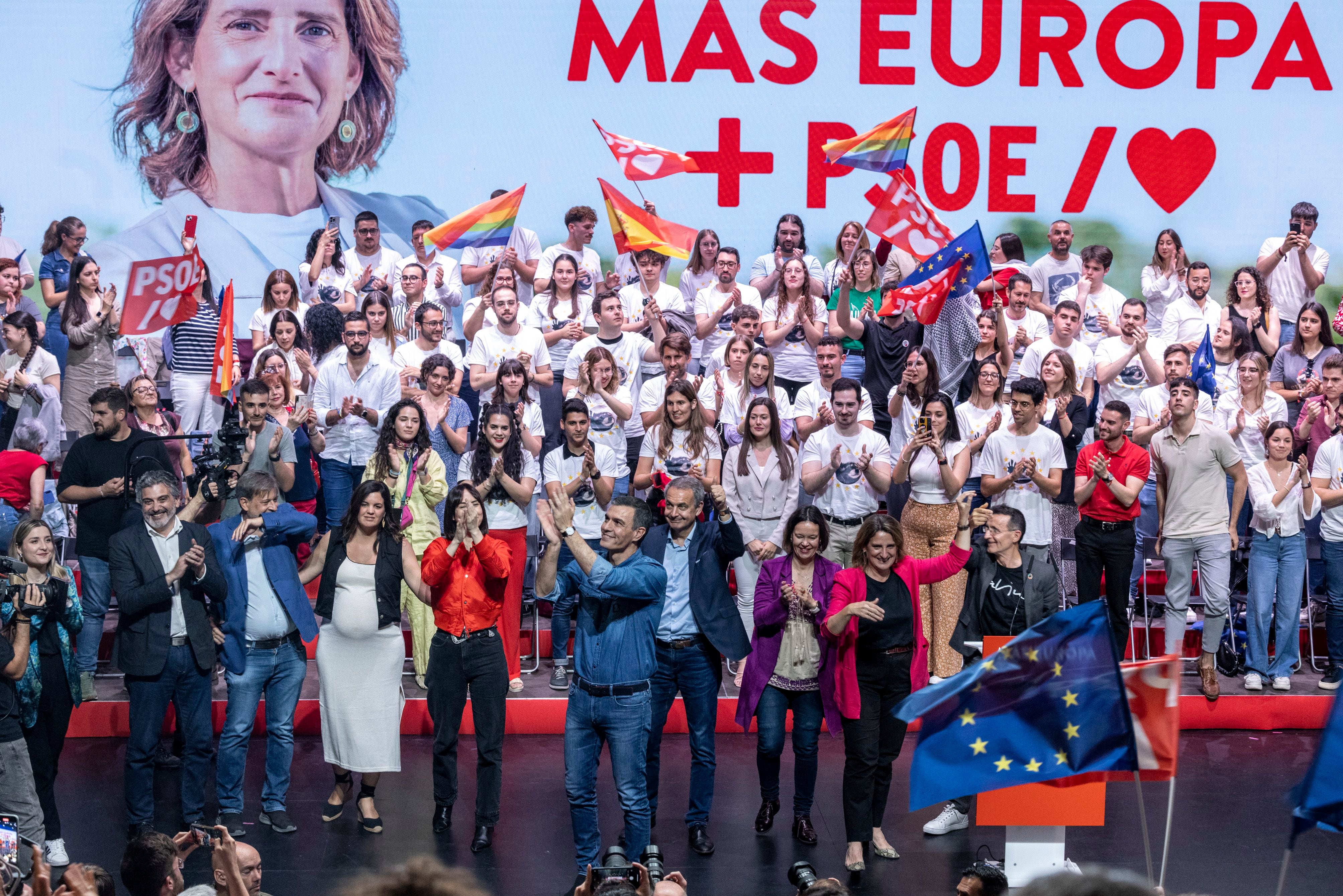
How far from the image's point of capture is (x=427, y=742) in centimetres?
864

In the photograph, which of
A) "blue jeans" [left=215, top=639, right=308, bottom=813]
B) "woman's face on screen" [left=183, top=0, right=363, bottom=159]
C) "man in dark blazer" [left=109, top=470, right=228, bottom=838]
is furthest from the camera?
"woman's face on screen" [left=183, top=0, right=363, bottom=159]

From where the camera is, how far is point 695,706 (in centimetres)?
723

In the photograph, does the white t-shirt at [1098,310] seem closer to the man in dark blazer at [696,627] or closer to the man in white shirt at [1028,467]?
the man in white shirt at [1028,467]

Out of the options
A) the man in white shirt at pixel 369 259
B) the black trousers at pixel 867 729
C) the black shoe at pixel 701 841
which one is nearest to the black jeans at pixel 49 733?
the black shoe at pixel 701 841

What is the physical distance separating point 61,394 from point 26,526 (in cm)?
394

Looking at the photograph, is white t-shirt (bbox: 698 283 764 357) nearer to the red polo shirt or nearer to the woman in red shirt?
the red polo shirt

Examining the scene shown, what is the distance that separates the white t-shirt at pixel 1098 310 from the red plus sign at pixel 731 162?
305 cm

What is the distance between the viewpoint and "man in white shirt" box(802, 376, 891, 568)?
29.5ft

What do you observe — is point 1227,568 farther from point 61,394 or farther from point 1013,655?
point 61,394

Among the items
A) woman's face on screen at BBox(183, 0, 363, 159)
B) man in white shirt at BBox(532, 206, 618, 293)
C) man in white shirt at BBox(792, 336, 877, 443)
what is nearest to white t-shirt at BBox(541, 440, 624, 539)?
man in white shirt at BBox(792, 336, 877, 443)

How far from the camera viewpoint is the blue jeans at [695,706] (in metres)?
7.19

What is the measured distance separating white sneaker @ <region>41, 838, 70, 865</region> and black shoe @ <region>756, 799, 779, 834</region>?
330 centimetres

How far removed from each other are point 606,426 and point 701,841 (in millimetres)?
3391

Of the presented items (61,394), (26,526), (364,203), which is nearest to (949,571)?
(26,526)
